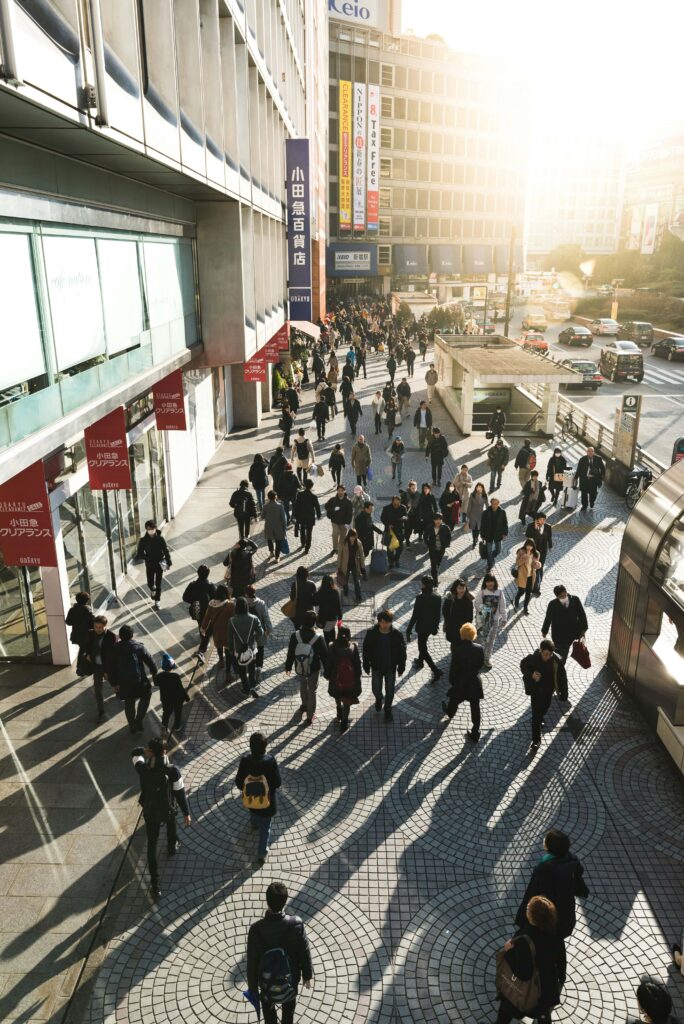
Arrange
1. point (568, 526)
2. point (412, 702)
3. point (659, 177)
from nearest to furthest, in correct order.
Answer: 1. point (412, 702)
2. point (568, 526)
3. point (659, 177)

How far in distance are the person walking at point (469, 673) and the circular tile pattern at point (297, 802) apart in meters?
1.37

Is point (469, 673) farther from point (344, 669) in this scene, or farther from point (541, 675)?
point (344, 669)

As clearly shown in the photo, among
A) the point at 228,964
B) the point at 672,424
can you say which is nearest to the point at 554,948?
the point at 228,964

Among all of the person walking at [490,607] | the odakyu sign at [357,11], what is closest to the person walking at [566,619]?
the person walking at [490,607]

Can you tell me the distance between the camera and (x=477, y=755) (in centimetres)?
889

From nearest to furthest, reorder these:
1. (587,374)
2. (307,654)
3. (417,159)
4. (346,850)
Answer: (346,850)
(307,654)
(587,374)
(417,159)

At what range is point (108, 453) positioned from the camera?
10.6 metres

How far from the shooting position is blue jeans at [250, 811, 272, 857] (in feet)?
23.1

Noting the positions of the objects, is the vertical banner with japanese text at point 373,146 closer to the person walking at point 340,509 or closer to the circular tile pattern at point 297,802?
the person walking at point 340,509

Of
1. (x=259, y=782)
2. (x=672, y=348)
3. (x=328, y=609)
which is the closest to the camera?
(x=259, y=782)

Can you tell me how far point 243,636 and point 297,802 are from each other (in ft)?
7.31

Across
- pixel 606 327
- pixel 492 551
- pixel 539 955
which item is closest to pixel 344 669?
pixel 539 955

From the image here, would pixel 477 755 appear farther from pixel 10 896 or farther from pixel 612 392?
pixel 612 392

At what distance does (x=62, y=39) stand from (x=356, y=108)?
61.6 m
